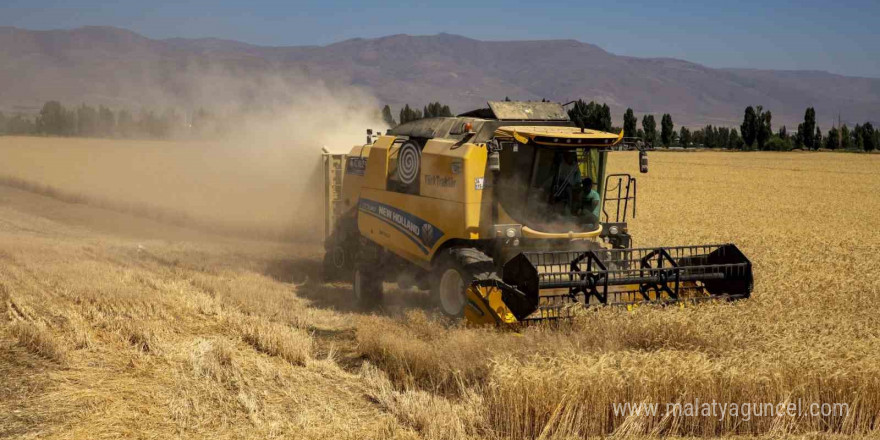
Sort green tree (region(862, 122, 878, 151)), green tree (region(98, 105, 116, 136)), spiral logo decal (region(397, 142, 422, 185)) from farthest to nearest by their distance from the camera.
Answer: green tree (region(862, 122, 878, 151)) < green tree (region(98, 105, 116, 136)) < spiral logo decal (region(397, 142, 422, 185))

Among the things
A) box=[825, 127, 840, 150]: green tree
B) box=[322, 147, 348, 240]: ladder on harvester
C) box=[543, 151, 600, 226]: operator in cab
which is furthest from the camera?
box=[825, 127, 840, 150]: green tree

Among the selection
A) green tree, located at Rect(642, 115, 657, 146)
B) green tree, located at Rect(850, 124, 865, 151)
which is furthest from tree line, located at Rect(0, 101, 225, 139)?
green tree, located at Rect(850, 124, 865, 151)

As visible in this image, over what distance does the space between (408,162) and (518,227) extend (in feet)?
7.68

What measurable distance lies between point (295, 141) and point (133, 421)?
1538 cm

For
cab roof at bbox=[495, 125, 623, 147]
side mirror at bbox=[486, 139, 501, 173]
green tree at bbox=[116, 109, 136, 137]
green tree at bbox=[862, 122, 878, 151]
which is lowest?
side mirror at bbox=[486, 139, 501, 173]

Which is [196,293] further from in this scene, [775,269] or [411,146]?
[775,269]

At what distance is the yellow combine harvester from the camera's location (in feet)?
29.4

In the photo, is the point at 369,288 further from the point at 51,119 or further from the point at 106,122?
the point at 51,119

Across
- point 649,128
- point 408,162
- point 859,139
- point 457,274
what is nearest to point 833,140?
point 859,139

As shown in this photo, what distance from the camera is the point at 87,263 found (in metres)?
14.2

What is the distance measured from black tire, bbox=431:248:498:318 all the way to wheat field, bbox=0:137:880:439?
0.34 m

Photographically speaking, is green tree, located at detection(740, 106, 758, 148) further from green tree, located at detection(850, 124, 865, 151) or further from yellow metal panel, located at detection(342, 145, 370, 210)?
yellow metal panel, located at detection(342, 145, 370, 210)

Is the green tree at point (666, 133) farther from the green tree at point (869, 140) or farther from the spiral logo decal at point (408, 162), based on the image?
the spiral logo decal at point (408, 162)

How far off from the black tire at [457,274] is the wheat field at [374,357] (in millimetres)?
342
